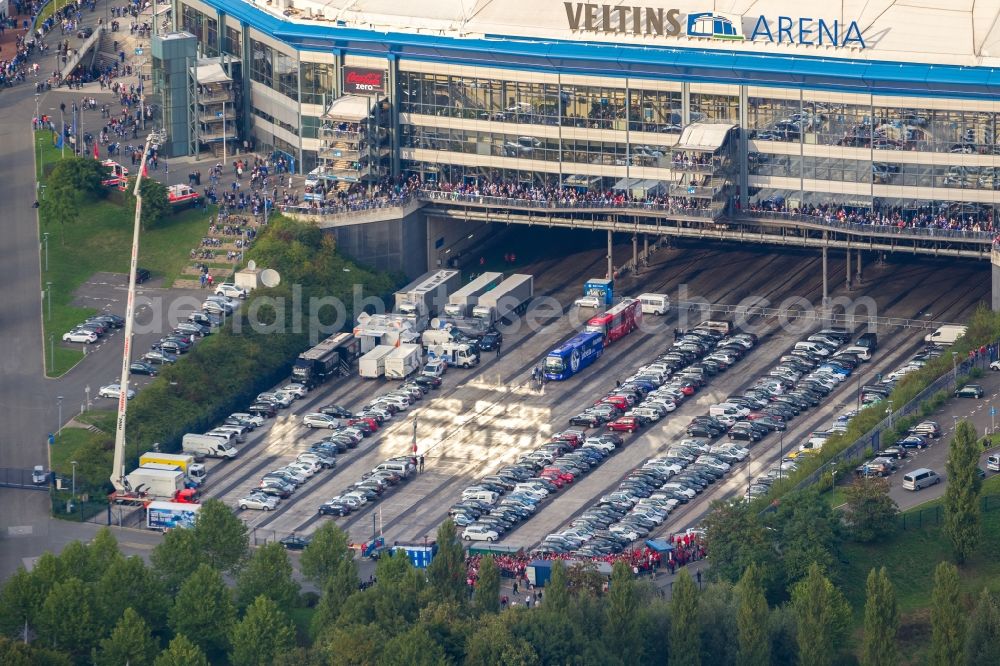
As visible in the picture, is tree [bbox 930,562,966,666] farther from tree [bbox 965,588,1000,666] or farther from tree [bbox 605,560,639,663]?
tree [bbox 605,560,639,663]

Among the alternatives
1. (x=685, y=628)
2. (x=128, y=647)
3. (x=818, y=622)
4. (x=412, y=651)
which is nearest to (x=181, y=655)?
(x=128, y=647)

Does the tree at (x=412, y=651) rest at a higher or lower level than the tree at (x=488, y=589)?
lower

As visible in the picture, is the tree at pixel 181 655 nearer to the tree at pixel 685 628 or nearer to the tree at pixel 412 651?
the tree at pixel 412 651

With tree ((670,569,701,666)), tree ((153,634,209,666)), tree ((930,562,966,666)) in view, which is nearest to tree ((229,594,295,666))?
tree ((153,634,209,666))

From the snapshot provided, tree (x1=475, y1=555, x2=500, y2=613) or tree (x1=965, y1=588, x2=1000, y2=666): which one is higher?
tree (x1=475, y1=555, x2=500, y2=613)

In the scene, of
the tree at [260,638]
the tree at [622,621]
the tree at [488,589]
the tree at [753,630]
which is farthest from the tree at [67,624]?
the tree at [753,630]

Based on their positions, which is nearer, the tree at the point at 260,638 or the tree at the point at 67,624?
the tree at the point at 260,638
